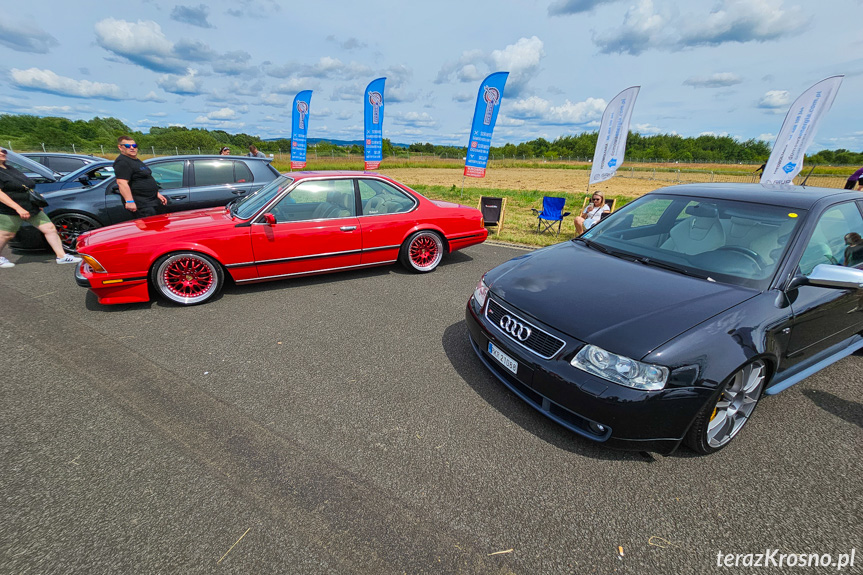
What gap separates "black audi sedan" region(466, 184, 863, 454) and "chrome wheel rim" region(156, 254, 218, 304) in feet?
10.2

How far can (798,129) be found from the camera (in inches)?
Result: 406

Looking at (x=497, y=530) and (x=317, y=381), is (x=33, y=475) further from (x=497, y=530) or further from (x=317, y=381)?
(x=497, y=530)

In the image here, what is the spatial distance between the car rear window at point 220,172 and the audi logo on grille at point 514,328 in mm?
6102

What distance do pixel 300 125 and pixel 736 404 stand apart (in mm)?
19568

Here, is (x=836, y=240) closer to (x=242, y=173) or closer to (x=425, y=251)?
(x=425, y=251)

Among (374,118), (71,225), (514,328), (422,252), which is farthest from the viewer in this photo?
(374,118)

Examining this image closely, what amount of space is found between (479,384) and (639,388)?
121 centimetres

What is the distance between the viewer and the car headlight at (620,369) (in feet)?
6.51

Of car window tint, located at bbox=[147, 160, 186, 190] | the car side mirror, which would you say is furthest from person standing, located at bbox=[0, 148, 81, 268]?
the car side mirror

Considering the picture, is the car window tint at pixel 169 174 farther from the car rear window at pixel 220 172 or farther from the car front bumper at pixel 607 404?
the car front bumper at pixel 607 404

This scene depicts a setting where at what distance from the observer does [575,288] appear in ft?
8.46

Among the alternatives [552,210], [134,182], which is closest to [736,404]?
[552,210]

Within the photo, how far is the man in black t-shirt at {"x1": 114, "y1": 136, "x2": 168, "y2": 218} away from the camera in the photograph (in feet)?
16.8

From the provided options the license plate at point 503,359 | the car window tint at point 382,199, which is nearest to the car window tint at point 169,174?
the car window tint at point 382,199
